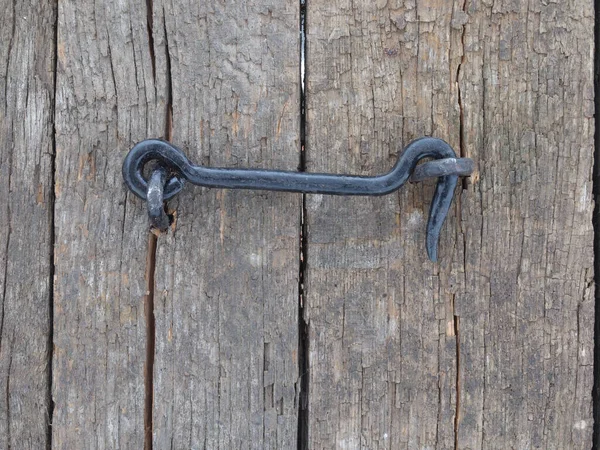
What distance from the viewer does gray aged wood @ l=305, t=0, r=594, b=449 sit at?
115 cm

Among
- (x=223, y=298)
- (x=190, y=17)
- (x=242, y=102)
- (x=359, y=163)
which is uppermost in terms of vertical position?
(x=190, y=17)

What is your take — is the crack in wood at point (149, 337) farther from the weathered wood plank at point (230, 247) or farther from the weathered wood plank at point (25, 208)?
the weathered wood plank at point (25, 208)

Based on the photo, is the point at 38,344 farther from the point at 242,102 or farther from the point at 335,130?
the point at 335,130

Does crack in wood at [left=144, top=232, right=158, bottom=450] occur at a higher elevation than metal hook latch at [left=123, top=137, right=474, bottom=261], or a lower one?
lower

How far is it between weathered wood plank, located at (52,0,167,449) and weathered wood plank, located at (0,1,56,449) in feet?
0.11

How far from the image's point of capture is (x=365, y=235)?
1153 millimetres

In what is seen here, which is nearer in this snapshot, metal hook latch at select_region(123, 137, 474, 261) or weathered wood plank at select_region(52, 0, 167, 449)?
metal hook latch at select_region(123, 137, 474, 261)

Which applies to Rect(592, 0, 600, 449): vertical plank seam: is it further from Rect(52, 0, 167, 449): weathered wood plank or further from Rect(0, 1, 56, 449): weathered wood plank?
Rect(0, 1, 56, 449): weathered wood plank

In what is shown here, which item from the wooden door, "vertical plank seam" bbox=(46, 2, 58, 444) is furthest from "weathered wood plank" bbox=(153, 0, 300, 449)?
"vertical plank seam" bbox=(46, 2, 58, 444)

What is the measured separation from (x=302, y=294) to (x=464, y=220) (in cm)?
40

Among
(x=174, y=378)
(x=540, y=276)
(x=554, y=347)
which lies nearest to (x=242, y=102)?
(x=174, y=378)

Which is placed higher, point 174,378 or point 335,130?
point 335,130

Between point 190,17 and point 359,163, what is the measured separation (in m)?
0.50

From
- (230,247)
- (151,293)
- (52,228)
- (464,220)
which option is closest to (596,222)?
(464,220)
